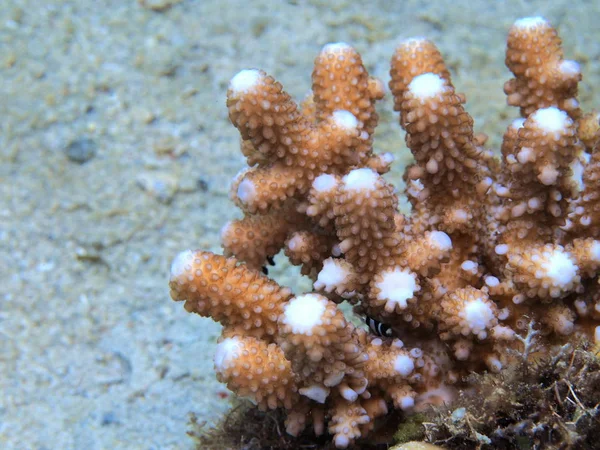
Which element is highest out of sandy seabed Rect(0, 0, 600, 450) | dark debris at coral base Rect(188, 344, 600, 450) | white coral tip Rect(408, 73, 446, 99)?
→ white coral tip Rect(408, 73, 446, 99)

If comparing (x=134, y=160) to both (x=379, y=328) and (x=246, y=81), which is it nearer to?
(x=246, y=81)

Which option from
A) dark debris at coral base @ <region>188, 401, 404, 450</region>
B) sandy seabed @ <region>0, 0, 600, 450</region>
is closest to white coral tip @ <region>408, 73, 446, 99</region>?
dark debris at coral base @ <region>188, 401, 404, 450</region>

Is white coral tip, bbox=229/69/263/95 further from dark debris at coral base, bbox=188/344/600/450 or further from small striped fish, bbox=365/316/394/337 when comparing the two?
dark debris at coral base, bbox=188/344/600/450

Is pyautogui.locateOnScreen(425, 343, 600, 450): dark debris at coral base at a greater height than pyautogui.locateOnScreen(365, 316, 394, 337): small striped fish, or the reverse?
pyautogui.locateOnScreen(425, 343, 600, 450): dark debris at coral base

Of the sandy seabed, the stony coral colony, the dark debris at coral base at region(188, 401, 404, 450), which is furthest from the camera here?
the sandy seabed

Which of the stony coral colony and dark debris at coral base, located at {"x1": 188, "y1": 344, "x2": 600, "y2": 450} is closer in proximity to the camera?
dark debris at coral base, located at {"x1": 188, "y1": 344, "x2": 600, "y2": 450}

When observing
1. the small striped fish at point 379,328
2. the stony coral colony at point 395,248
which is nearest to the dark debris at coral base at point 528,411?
the stony coral colony at point 395,248

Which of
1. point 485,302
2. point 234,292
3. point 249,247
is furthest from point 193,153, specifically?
point 485,302
